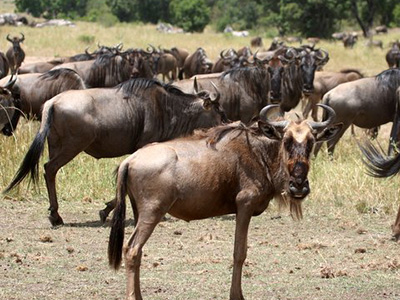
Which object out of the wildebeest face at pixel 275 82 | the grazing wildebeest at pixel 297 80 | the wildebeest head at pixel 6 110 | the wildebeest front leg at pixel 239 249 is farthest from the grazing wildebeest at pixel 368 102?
the wildebeest front leg at pixel 239 249

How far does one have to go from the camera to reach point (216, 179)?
5.22 m

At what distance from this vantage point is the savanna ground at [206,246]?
18.4 feet

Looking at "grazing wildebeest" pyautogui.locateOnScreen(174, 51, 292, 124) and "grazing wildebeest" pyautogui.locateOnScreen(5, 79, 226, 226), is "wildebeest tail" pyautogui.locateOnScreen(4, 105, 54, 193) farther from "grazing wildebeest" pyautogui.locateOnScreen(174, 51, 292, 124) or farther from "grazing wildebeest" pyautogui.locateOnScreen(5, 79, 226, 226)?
"grazing wildebeest" pyautogui.locateOnScreen(174, 51, 292, 124)

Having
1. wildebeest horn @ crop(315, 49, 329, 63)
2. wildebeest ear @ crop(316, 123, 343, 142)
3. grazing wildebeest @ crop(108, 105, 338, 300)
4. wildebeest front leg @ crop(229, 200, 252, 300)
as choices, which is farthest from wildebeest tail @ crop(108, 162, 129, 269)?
wildebeest horn @ crop(315, 49, 329, 63)

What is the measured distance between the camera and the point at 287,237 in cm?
735

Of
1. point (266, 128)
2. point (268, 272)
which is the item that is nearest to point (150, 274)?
point (268, 272)

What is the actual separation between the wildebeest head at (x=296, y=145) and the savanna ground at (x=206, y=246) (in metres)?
A: 0.83

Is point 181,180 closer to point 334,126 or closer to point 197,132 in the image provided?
point 197,132

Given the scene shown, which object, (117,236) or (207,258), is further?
(207,258)

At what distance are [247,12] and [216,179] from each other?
66.2m

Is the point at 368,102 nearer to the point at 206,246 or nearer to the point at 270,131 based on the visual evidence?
the point at 206,246

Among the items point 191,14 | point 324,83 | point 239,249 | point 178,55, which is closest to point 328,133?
point 239,249

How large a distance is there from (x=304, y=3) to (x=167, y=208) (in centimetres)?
4392

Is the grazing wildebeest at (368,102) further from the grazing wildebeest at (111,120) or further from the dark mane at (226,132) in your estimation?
the dark mane at (226,132)
